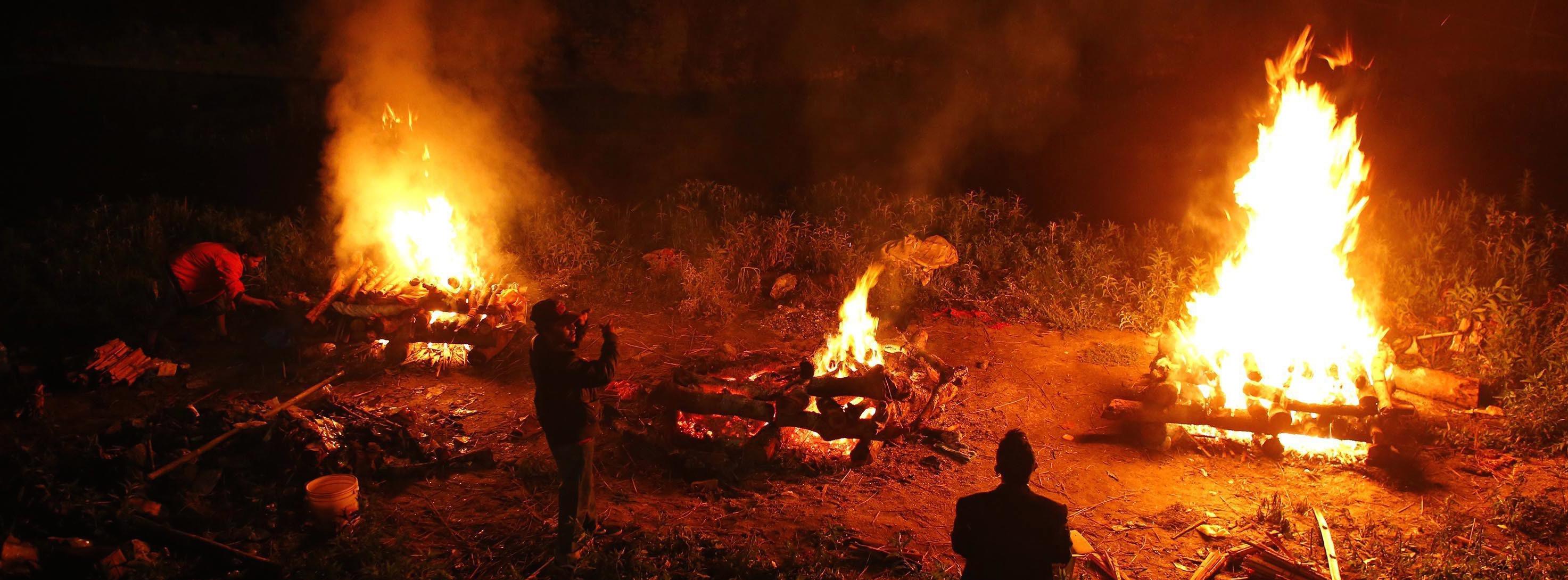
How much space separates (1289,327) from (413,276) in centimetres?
872

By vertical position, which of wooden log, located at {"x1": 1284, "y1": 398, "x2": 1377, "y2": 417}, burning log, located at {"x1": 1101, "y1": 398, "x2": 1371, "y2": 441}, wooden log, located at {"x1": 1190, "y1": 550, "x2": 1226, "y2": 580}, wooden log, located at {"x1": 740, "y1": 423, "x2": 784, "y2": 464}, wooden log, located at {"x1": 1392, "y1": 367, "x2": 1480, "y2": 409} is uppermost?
wooden log, located at {"x1": 1392, "y1": 367, "x2": 1480, "y2": 409}

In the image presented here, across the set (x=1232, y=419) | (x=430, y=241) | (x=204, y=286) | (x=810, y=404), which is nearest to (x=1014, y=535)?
(x=810, y=404)

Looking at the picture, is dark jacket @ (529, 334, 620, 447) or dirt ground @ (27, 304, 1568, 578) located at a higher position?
dark jacket @ (529, 334, 620, 447)

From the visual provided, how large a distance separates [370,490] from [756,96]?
1043 cm

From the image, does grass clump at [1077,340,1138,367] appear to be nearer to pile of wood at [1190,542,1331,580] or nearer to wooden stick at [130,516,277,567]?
pile of wood at [1190,542,1331,580]

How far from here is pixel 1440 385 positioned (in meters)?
6.72

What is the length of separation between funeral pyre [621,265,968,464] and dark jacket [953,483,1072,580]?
244cm

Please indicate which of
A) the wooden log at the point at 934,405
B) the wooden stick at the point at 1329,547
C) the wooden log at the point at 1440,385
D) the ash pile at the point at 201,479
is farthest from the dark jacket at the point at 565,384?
the wooden log at the point at 1440,385

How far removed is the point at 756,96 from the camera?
1448 cm

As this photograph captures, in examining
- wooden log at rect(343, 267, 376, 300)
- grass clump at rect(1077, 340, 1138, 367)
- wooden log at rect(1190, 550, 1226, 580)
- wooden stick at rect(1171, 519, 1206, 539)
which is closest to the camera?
wooden log at rect(1190, 550, 1226, 580)

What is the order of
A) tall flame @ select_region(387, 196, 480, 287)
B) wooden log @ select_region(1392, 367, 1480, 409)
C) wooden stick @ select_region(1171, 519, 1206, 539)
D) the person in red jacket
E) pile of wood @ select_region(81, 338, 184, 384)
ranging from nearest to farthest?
wooden stick @ select_region(1171, 519, 1206, 539) → wooden log @ select_region(1392, 367, 1480, 409) → pile of wood @ select_region(81, 338, 184, 384) → the person in red jacket → tall flame @ select_region(387, 196, 480, 287)

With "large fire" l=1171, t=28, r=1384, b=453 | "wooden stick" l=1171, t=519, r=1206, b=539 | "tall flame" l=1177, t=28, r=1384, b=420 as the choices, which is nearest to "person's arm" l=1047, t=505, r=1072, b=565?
"wooden stick" l=1171, t=519, r=1206, b=539

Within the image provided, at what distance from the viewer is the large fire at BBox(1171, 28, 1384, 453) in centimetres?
665

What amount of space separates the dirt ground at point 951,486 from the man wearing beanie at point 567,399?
57 cm
